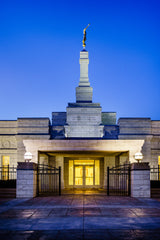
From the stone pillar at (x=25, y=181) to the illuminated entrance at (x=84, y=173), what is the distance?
1347 centimetres

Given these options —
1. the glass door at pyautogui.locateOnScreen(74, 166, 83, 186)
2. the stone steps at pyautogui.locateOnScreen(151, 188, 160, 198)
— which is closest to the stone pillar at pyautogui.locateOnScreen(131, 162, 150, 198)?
the stone steps at pyautogui.locateOnScreen(151, 188, 160, 198)

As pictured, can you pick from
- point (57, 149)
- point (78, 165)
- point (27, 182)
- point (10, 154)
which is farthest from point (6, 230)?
point (78, 165)

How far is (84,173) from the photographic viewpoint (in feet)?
98.7

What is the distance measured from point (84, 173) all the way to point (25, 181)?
14.1m

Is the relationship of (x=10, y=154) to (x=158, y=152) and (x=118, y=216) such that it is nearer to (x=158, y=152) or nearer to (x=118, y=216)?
(x=158, y=152)

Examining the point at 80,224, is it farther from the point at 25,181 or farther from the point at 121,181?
the point at 121,181

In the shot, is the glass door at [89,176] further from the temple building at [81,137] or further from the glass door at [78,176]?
the glass door at [78,176]

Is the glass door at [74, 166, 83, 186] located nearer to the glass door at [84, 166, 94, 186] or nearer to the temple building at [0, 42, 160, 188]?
the temple building at [0, 42, 160, 188]

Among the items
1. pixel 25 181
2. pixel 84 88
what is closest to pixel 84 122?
pixel 84 88

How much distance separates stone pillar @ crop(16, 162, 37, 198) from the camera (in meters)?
16.6

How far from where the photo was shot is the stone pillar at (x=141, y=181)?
54.4ft

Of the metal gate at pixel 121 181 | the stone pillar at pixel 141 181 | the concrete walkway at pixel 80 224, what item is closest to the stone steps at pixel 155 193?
the stone pillar at pixel 141 181

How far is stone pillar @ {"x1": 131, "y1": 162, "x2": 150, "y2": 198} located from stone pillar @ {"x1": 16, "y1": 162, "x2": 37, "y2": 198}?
6.37 meters

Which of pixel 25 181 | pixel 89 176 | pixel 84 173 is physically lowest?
pixel 89 176
